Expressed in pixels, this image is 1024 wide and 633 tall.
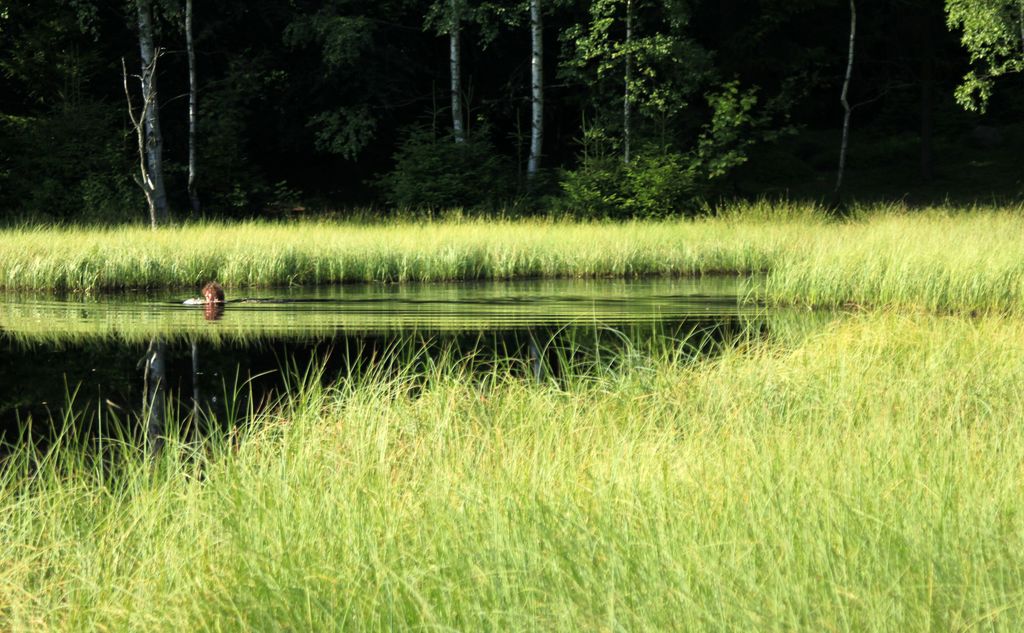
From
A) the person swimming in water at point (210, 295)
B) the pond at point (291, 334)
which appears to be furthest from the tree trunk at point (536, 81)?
the person swimming in water at point (210, 295)

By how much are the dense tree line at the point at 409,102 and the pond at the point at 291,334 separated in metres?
8.76

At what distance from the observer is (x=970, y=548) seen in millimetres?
3080

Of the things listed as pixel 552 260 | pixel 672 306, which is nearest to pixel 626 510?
pixel 672 306

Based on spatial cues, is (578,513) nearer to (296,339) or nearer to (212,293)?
(296,339)

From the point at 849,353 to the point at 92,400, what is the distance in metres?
4.15

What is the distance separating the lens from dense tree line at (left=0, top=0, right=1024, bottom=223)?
23.4m

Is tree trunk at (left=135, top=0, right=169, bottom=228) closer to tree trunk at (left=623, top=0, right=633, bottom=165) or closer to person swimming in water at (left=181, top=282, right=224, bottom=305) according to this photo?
tree trunk at (left=623, top=0, right=633, bottom=165)

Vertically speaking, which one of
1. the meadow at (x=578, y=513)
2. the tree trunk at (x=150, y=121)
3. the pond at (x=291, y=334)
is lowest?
the pond at (x=291, y=334)

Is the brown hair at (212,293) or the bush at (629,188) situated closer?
the brown hair at (212,293)

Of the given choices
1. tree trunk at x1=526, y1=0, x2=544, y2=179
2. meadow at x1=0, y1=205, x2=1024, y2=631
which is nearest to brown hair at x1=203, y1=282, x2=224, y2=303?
meadow at x1=0, y1=205, x2=1024, y2=631

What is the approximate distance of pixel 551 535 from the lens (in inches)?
127

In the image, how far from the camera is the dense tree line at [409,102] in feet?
76.8

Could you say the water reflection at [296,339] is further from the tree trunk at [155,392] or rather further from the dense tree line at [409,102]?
the dense tree line at [409,102]

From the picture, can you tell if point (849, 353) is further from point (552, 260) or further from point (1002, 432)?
point (552, 260)
